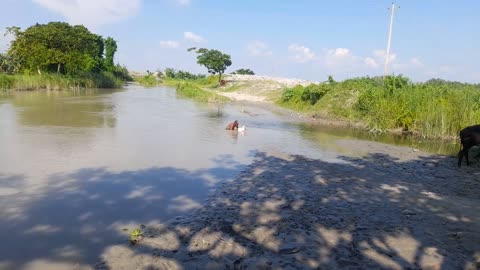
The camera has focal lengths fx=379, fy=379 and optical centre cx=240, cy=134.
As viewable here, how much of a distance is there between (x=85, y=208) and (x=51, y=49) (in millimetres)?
45207

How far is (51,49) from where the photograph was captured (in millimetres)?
45469

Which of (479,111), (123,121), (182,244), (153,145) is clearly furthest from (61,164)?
(479,111)

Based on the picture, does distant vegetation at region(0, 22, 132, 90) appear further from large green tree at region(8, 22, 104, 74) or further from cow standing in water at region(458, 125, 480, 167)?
cow standing in water at region(458, 125, 480, 167)

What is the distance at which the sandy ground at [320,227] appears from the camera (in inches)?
A: 184

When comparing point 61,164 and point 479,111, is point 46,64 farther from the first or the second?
point 479,111

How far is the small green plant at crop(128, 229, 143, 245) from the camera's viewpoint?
5.25 m

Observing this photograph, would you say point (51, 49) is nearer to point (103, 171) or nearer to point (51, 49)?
point (51, 49)

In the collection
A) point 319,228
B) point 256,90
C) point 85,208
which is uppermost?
point 256,90

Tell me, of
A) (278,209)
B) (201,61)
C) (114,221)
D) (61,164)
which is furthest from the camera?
(201,61)

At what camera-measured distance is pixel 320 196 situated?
7531mm

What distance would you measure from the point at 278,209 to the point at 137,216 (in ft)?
7.94

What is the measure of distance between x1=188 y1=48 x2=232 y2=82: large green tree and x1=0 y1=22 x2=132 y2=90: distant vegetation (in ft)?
61.7

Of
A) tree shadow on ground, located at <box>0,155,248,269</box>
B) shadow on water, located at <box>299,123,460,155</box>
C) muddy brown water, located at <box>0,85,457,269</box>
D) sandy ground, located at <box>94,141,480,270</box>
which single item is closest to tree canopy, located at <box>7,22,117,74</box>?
muddy brown water, located at <box>0,85,457,269</box>

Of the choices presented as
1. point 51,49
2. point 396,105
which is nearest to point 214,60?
point 51,49
